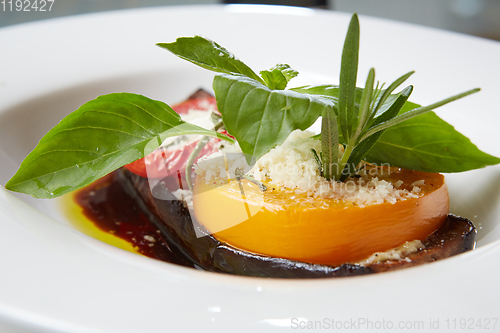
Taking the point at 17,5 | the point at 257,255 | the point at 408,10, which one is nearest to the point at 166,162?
the point at 257,255

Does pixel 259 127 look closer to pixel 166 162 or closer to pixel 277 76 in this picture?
pixel 277 76

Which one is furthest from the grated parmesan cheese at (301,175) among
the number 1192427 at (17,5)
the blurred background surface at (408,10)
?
the number 1192427 at (17,5)

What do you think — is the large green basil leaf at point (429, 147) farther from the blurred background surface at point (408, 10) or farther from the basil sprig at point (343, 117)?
the blurred background surface at point (408, 10)

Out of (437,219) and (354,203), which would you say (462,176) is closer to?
(437,219)

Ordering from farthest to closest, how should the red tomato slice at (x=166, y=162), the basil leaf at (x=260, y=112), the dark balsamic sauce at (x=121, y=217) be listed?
1. the dark balsamic sauce at (x=121, y=217)
2. the red tomato slice at (x=166, y=162)
3. the basil leaf at (x=260, y=112)

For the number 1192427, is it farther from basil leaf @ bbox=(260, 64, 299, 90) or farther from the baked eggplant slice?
basil leaf @ bbox=(260, 64, 299, 90)

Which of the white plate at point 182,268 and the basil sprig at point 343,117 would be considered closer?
the white plate at point 182,268

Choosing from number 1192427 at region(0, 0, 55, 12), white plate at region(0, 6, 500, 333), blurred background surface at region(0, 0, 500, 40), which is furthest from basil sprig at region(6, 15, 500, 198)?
number 1192427 at region(0, 0, 55, 12)
